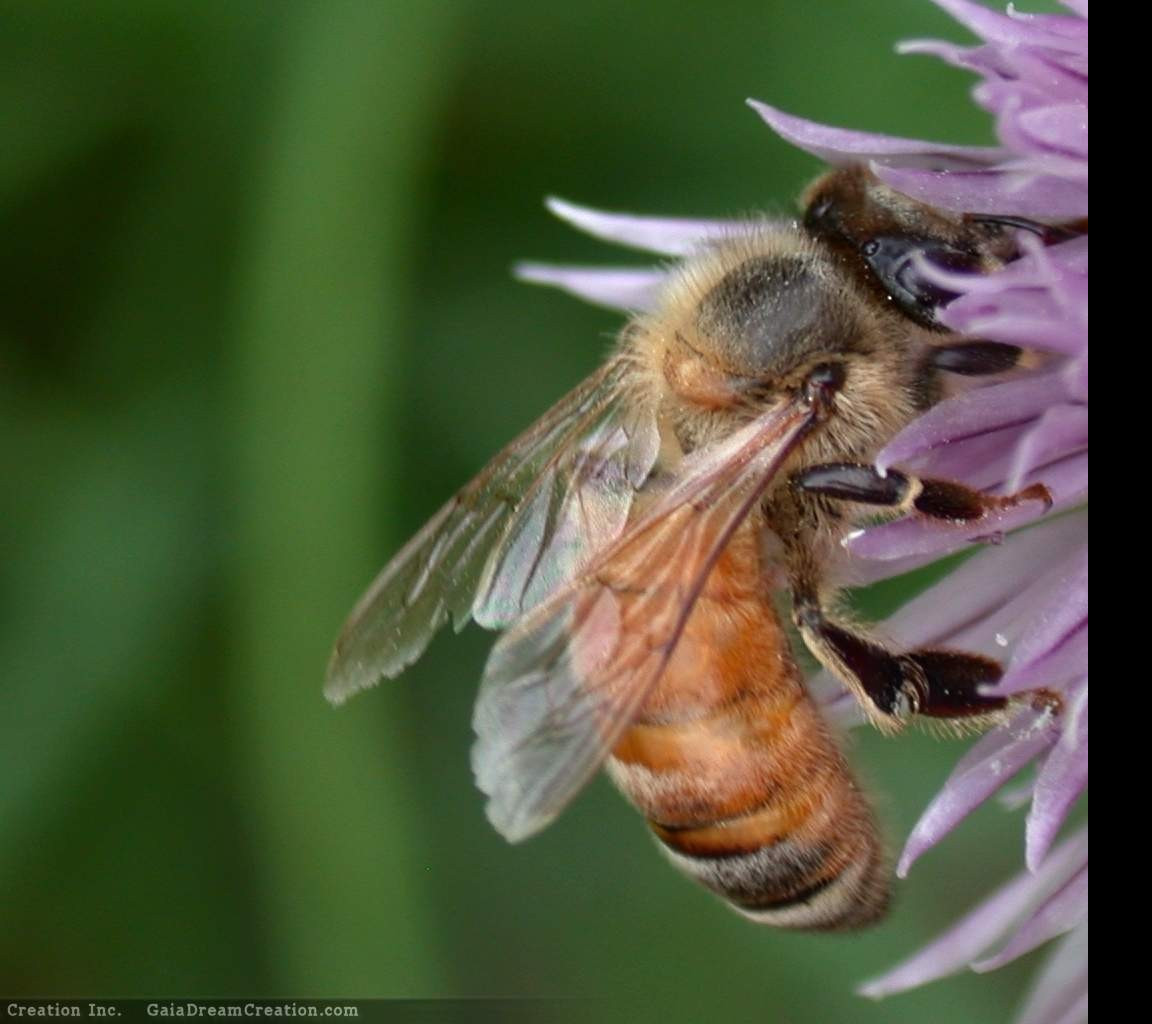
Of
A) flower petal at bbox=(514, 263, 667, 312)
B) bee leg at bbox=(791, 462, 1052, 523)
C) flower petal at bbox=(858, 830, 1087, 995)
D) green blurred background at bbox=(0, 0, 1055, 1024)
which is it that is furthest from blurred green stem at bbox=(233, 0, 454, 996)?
bee leg at bbox=(791, 462, 1052, 523)

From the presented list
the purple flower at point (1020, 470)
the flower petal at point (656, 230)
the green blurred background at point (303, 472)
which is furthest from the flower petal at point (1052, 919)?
the green blurred background at point (303, 472)

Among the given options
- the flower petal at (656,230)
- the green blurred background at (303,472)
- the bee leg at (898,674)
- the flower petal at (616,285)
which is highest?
the flower petal at (656,230)

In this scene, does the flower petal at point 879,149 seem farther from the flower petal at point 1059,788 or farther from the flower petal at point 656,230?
the flower petal at point 1059,788

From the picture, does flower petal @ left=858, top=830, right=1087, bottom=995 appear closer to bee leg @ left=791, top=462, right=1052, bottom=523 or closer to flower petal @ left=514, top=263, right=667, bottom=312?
bee leg @ left=791, top=462, right=1052, bottom=523

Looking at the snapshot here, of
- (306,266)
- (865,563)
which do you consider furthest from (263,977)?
(865,563)

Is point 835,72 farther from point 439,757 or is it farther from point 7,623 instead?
point 7,623

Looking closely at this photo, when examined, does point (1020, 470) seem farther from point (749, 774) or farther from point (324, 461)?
point (324, 461)
